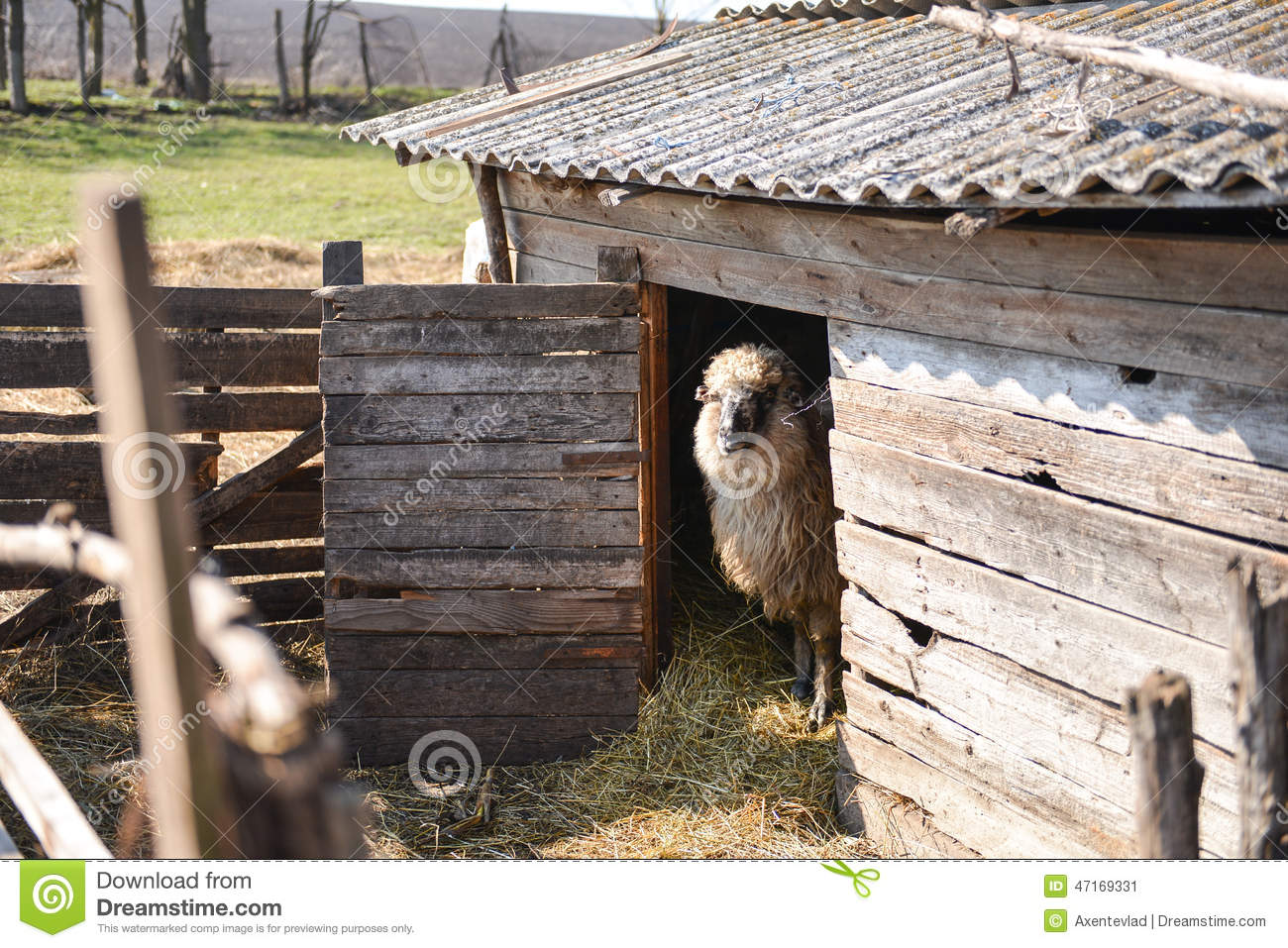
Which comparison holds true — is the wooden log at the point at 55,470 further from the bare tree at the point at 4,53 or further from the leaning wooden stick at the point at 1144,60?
the bare tree at the point at 4,53

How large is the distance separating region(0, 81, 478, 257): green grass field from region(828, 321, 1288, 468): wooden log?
9856mm

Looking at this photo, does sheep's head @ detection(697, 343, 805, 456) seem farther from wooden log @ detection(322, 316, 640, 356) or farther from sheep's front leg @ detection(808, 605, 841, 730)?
sheep's front leg @ detection(808, 605, 841, 730)

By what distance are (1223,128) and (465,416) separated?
3.42 meters

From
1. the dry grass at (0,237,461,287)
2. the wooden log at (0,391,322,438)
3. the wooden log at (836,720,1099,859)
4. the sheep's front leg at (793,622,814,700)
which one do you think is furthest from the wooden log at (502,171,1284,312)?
the dry grass at (0,237,461,287)

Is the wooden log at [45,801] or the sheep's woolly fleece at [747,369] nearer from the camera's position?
the wooden log at [45,801]

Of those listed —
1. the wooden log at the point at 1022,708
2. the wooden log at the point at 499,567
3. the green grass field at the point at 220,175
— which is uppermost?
the green grass field at the point at 220,175

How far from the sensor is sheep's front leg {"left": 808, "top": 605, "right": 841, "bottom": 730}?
578cm

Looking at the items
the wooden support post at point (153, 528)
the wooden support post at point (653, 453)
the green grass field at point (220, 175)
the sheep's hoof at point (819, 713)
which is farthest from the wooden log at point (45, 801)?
the green grass field at point (220, 175)

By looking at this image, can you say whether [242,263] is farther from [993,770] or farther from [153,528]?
[153,528]

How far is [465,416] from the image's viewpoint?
16.9ft

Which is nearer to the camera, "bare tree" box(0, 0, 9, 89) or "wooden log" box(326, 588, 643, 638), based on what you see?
"wooden log" box(326, 588, 643, 638)

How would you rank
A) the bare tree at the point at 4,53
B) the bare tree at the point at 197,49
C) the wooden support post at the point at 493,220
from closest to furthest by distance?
the wooden support post at the point at 493,220 < the bare tree at the point at 4,53 < the bare tree at the point at 197,49

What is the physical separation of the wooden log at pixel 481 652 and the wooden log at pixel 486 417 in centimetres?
103

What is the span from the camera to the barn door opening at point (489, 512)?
5.10m
